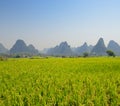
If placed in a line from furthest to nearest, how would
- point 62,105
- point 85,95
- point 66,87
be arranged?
point 66,87
point 85,95
point 62,105

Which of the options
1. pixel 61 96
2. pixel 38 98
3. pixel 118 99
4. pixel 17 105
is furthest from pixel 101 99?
pixel 17 105

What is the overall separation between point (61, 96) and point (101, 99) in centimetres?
A: 170

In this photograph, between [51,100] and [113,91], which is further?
[113,91]

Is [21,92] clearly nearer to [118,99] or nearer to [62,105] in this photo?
[62,105]

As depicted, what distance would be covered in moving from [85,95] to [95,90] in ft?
4.78

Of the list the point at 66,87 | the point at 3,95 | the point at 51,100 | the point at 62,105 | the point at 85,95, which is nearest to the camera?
the point at 62,105

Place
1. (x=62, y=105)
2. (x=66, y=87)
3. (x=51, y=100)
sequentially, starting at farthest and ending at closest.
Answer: (x=66, y=87) → (x=51, y=100) → (x=62, y=105)

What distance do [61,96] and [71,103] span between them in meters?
0.89

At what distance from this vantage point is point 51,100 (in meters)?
10.5

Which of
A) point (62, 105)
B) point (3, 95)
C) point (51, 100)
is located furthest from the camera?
point (3, 95)

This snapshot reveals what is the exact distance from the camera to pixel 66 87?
44.5ft

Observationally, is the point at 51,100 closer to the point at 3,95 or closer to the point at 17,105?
the point at 17,105

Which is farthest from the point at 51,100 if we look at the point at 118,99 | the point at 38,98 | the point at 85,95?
the point at 118,99

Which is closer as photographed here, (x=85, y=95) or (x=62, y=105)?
(x=62, y=105)
